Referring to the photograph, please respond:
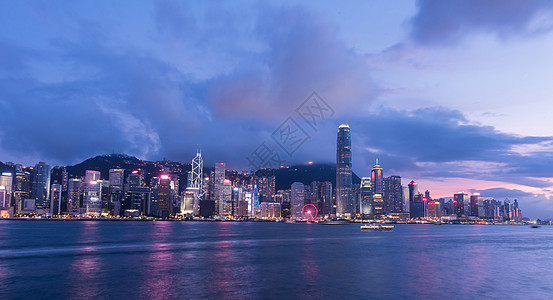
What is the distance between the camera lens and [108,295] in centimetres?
3862

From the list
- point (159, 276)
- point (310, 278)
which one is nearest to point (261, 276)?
point (310, 278)

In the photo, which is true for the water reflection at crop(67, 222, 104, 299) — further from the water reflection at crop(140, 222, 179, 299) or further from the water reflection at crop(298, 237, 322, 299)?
the water reflection at crop(298, 237, 322, 299)

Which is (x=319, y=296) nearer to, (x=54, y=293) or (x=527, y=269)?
(x=54, y=293)

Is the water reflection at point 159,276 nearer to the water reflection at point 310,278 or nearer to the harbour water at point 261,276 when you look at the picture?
the harbour water at point 261,276

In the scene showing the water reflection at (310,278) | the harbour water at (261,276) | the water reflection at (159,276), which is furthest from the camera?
the harbour water at (261,276)

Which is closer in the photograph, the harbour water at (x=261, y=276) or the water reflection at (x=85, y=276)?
the water reflection at (x=85, y=276)

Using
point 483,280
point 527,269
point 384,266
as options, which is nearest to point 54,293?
point 384,266

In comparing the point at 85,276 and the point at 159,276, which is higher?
the point at 85,276

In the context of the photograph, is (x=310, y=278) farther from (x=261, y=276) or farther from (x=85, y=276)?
(x=85, y=276)

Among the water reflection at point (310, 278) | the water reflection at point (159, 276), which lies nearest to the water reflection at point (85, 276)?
the water reflection at point (159, 276)

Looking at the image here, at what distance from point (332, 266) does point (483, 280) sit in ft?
66.7

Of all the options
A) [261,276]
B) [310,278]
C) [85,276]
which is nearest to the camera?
[85,276]

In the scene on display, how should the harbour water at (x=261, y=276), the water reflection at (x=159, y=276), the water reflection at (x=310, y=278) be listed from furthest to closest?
the harbour water at (x=261, y=276)
the water reflection at (x=310, y=278)
the water reflection at (x=159, y=276)

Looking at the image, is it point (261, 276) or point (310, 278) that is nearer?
point (310, 278)
